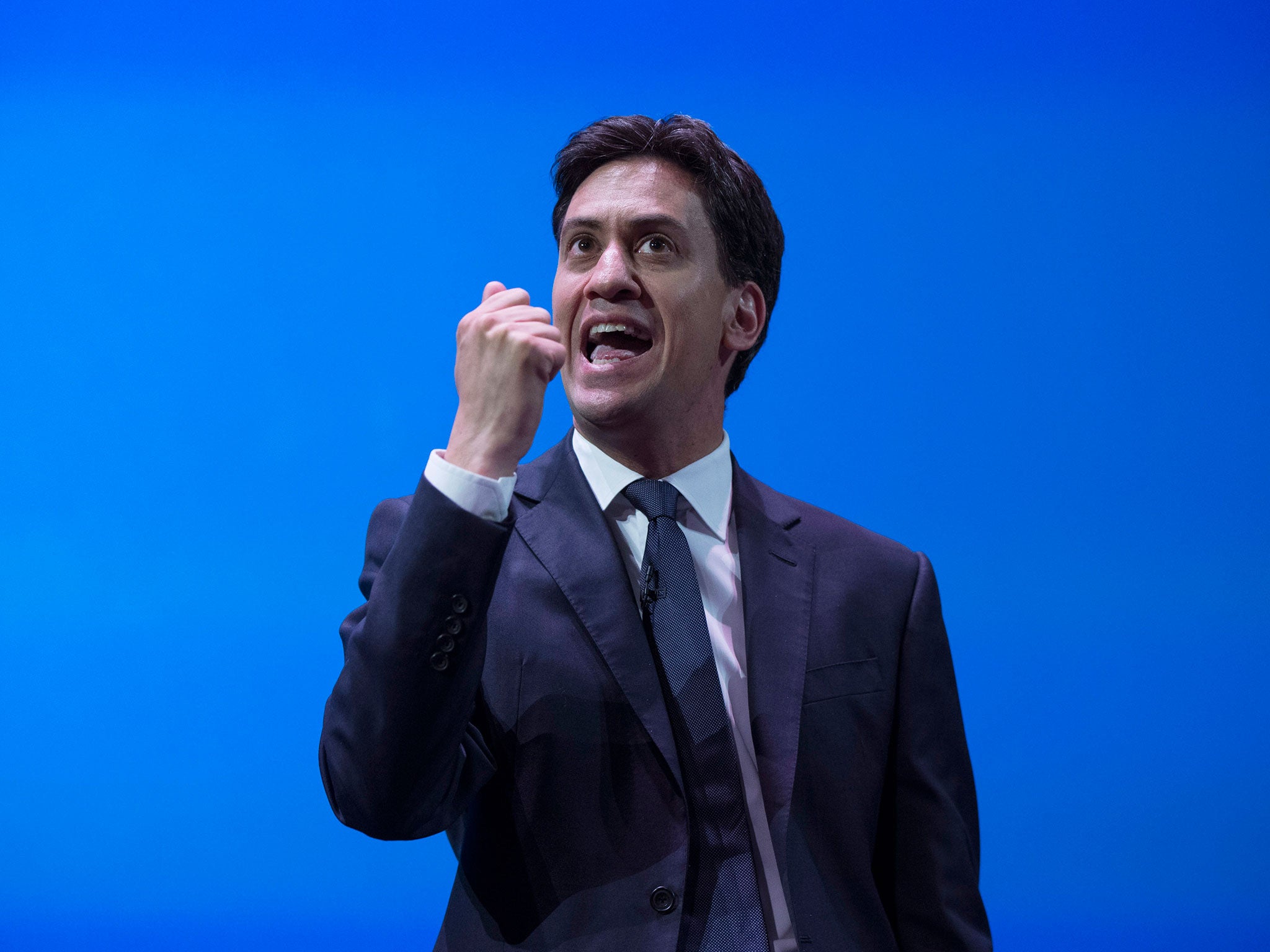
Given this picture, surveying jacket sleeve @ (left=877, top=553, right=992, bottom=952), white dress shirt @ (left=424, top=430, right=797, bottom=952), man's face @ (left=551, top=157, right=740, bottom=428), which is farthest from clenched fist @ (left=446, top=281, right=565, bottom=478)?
jacket sleeve @ (left=877, top=553, right=992, bottom=952)

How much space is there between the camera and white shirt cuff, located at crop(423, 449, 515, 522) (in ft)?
4.14

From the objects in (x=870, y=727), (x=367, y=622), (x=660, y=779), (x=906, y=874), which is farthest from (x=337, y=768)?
(x=906, y=874)

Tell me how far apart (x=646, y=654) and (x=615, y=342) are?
477mm

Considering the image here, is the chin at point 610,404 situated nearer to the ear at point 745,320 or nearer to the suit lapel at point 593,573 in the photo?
the suit lapel at point 593,573

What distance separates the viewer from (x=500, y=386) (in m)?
1.28

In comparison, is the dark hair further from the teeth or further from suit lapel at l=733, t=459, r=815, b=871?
suit lapel at l=733, t=459, r=815, b=871

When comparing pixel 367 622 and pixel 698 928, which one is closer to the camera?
Result: pixel 367 622

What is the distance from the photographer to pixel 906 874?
67.2 inches

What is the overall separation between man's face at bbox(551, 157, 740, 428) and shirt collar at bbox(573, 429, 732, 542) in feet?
0.19

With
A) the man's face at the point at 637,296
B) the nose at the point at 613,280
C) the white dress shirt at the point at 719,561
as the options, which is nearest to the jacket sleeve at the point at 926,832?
the white dress shirt at the point at 719,561

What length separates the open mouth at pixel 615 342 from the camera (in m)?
1.72

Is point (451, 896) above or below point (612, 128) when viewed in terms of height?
below

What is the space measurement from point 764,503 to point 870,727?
1.27 feet

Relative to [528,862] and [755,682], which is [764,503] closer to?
[755,682]
